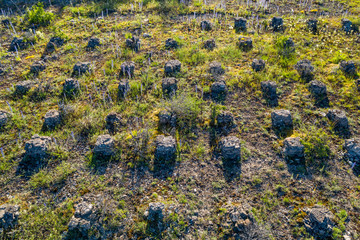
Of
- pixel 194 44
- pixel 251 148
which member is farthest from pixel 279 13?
pixel 251 148

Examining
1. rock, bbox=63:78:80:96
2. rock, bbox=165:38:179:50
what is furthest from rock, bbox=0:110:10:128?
rock, bbox=165:38:179:50

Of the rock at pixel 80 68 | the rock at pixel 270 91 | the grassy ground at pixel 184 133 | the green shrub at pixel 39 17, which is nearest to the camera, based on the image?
the grassy ground at pixel 184 133

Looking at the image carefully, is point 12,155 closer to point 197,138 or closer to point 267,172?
point 197,138

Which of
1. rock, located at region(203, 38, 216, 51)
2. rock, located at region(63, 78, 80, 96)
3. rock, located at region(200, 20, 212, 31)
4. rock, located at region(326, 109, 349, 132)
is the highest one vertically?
rock, located at region(200, 20, 212, 31)

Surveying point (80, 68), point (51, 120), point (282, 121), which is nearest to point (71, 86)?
point (80, 68)

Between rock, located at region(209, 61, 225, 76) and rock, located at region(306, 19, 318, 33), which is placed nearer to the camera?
rock, located at region(209, 61, 225, 76)

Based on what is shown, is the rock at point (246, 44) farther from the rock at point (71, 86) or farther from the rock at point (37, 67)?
the rock at point (37, 67)

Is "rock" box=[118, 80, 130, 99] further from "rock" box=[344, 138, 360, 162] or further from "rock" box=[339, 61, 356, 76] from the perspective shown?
"rock" box=[339, 61, 356, 76]

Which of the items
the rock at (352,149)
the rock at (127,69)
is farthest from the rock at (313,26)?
the rock at (127,69)
